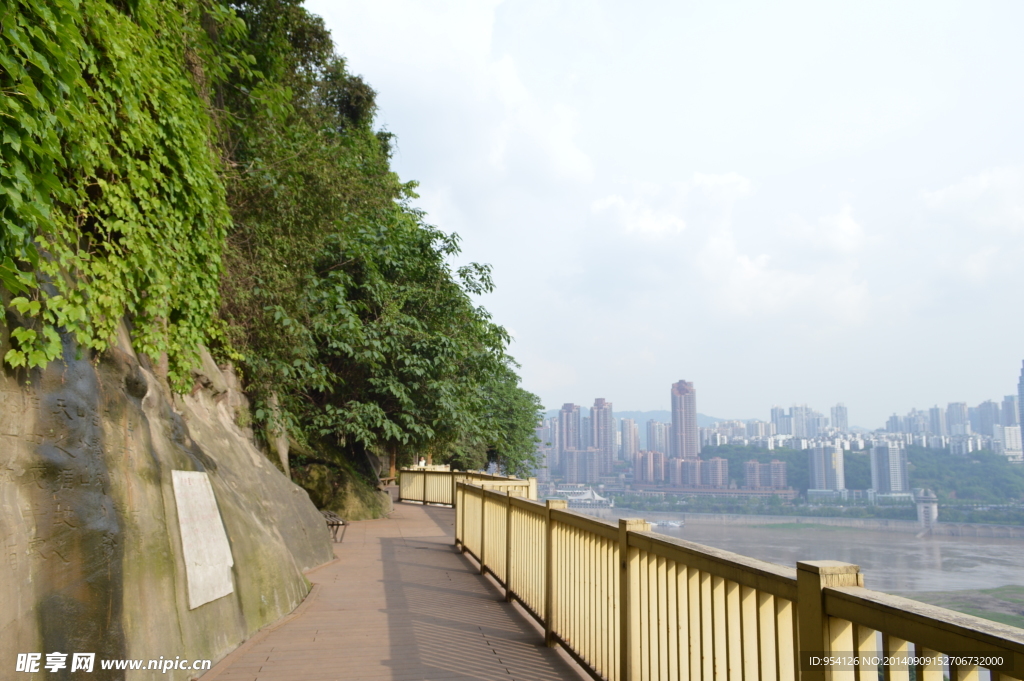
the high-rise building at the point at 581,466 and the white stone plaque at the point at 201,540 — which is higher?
the white stone plaque at the point at 201,540

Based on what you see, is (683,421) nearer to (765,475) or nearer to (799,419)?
(799,419)

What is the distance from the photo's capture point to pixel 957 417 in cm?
13338

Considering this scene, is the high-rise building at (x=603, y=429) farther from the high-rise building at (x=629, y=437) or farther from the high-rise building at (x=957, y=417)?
the high-rise building at (x=957, y=417)

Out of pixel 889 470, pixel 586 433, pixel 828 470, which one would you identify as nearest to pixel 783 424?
pixel 586 433

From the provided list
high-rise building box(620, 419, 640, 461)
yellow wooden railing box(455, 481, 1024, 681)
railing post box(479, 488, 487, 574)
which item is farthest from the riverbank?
high-rise building box(620, 419, 640, 461)

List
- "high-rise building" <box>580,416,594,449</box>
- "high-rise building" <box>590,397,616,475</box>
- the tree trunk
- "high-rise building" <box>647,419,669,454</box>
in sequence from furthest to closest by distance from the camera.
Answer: "high-rise building" <box>647,419,669,454</box>, "high-rise building" <box>580,416,594,449</box>, "high-rise building" <box>590,397,616,475</box>, the tree trunk

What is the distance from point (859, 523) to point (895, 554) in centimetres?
2697

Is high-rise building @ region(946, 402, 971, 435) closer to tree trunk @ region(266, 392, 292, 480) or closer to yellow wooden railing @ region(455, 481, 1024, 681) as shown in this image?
tree trunk @ region(266, 392, 292, 480)

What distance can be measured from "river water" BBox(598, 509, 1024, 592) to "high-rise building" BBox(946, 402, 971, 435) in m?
89.4

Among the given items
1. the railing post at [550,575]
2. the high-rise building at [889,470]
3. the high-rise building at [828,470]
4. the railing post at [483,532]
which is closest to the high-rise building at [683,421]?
the high-rise building at [828,470]

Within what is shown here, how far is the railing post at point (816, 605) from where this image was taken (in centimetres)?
212

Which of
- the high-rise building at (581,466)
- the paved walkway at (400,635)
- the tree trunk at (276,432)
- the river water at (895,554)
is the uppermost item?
the tree trunk at (276,432)

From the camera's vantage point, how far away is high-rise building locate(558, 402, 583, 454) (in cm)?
15712

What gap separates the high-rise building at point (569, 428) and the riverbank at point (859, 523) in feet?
272
